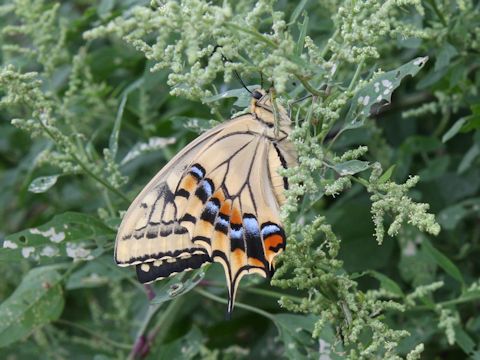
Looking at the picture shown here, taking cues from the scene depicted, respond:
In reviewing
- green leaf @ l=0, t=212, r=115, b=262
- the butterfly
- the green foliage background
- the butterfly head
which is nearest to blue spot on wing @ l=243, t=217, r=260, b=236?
the butterfly

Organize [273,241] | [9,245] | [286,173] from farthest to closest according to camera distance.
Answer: [9,245], [273,241], [286,173]

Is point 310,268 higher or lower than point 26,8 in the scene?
lower

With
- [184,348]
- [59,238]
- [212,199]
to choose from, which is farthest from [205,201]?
[184,348]

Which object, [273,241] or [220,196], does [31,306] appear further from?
[273,241]

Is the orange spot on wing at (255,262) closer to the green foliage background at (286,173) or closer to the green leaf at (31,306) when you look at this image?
the green foliage background at (286,173)

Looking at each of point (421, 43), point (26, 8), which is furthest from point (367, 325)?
point (26, 8)

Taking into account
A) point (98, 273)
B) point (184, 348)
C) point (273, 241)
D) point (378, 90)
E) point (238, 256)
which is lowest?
point (184, 348)

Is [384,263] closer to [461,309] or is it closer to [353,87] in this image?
[461,309]
